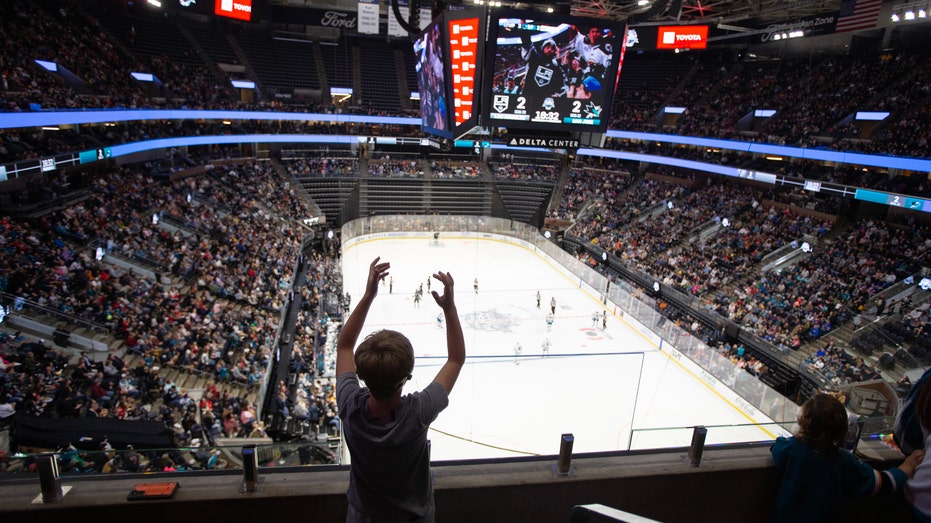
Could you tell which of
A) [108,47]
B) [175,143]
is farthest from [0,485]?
[108,47]

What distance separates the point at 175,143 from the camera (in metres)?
24.7

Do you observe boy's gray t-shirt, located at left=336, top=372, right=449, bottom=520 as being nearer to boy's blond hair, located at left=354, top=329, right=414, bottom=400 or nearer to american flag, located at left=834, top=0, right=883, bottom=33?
boy's blond hair, located at left=354, top=329, right=414, bottom=400

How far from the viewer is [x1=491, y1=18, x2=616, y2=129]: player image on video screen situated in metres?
10.7

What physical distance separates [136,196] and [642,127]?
28.6 metres

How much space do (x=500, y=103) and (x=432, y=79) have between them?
1.68 meters

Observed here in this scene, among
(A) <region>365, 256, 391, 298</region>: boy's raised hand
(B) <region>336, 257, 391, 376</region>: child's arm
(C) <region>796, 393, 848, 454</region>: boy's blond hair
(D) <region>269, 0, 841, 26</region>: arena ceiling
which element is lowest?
(C) <region>796, 393, 848, 454</region>: boy's blond hair

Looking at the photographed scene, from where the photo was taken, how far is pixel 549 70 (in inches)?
435

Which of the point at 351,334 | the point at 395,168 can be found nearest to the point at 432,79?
the point at 351,334

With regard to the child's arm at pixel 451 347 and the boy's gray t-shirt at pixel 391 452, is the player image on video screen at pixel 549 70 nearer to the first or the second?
the child's arm at pixel 451 347

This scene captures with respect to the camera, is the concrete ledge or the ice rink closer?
the concrete ledge

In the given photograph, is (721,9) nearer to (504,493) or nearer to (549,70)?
(549,70)

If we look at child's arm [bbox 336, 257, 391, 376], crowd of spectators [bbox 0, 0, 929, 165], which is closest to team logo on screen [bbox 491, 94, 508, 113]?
child's arm [bbox 336, 257, 391, 376]

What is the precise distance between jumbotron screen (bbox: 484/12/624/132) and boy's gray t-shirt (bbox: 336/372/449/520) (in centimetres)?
1006

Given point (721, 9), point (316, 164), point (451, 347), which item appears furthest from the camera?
point (316, 164)
